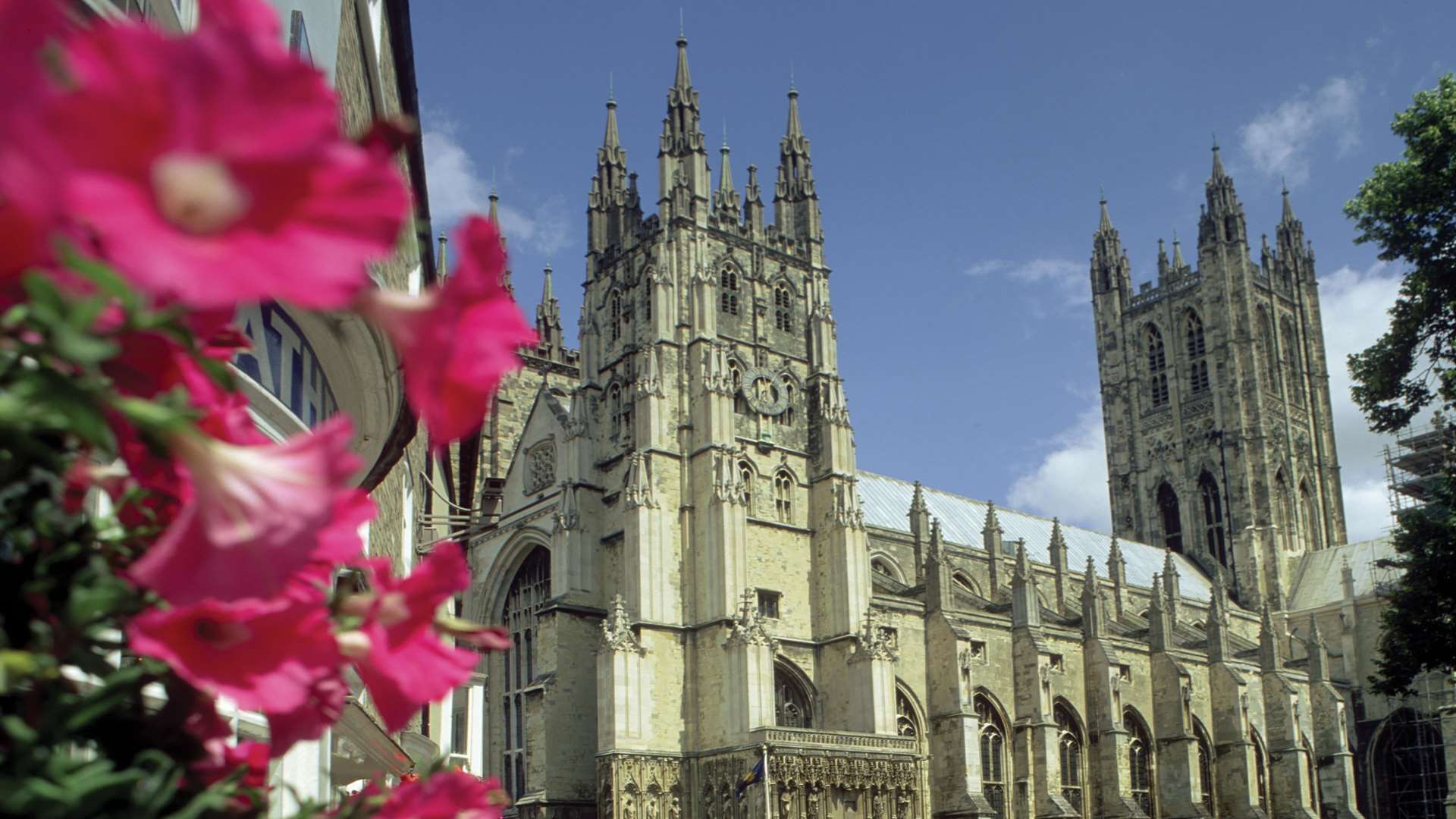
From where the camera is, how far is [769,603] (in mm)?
39188

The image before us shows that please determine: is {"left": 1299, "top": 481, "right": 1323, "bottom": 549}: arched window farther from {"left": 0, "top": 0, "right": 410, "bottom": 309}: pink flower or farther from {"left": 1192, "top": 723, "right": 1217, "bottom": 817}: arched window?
{"left": 0, "top": 0, "right": 410, "bottom": 309}: pink flower

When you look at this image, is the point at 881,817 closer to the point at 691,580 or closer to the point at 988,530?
the point at 691,580

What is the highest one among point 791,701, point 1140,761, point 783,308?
point 783,308

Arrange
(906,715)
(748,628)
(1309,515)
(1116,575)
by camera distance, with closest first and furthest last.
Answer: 1. (748,628)
2. (906,715)
3. (1116,575)
4. (1309,515)

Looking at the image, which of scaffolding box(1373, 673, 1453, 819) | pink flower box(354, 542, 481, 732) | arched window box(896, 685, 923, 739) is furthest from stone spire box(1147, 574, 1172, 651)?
pink flower box(354, 542, 481, 732)

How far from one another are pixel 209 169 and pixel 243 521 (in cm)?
47

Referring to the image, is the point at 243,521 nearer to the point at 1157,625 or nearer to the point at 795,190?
the point at 795,190

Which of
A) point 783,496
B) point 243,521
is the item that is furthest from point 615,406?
point 243,521

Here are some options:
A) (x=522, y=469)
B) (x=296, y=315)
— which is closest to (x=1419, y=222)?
(x=296, y=315)

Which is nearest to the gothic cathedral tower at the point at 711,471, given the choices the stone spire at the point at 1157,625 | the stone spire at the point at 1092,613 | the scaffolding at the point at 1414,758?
the stone spire at the point at 1092,613

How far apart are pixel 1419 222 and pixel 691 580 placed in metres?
21.7

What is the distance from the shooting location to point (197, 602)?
1790 millimetres

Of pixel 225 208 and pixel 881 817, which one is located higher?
pixel 225 208

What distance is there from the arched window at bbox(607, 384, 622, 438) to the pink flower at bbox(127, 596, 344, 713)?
39.4m
